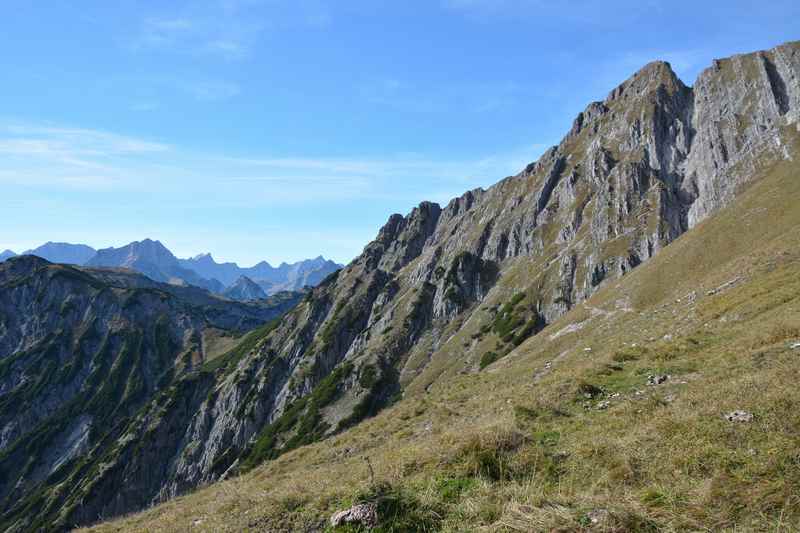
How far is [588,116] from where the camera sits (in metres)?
199

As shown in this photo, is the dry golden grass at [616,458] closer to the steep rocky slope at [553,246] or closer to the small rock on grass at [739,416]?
the small rock on grass at [739,416]

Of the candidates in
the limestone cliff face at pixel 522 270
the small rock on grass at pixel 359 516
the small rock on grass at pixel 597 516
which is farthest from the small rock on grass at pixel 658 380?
the limestone cliff face at pixel 522 270

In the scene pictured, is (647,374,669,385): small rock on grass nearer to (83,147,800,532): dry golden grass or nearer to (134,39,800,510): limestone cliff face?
(83,147,800,532): dry golden grass

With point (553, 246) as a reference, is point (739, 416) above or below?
below

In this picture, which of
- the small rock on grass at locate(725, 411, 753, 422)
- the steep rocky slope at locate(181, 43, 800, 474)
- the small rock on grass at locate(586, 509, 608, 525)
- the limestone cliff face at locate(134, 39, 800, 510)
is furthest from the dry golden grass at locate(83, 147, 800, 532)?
the limestone cliff face at locate(134, 39, 800, 510)

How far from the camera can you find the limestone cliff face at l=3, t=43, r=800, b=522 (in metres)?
119

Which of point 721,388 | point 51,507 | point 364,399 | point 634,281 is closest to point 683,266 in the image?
point 634,281

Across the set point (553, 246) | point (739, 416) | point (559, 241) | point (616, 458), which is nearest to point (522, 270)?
point (553, 246)

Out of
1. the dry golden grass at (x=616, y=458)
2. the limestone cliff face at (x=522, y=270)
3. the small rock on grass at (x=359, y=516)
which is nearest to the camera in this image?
the dry golden grass at (x=616, y=458)

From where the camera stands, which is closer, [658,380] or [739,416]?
[739,416]

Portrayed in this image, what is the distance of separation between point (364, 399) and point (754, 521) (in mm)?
136343

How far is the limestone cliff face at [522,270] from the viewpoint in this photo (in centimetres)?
11944

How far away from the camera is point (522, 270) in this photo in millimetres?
155000

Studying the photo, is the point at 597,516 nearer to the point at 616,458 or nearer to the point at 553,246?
the point at 616,458
